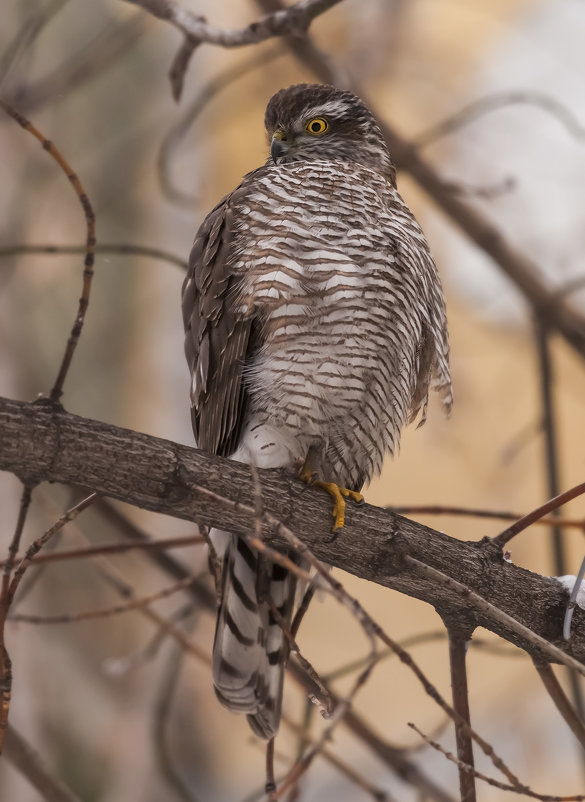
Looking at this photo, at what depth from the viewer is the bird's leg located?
6.93 feet

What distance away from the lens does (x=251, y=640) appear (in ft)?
8.40

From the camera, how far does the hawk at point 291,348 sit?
2467 millimetres

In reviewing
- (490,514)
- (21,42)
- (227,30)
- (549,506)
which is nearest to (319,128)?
(227,30)

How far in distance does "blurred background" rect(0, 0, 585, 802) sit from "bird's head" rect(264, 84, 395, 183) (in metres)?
1.14

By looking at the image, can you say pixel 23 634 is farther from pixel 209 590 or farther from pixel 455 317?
pixel 455 317

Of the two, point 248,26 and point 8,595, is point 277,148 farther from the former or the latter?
point 8,595

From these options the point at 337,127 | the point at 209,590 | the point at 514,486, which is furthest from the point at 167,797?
the point at 337,127

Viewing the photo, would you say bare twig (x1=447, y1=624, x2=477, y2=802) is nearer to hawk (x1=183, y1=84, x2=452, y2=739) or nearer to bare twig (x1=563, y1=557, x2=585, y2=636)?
bare twig (x1=563, y1=557, x2=585, y2=636)

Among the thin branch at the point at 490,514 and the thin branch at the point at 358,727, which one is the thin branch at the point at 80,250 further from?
the thin branch at the point at 490,514

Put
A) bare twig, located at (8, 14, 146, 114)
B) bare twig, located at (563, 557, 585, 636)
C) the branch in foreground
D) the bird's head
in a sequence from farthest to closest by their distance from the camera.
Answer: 1. bare twig, located at (8, 14, 146, 114)
2. the bird's head
3. bare twig, located at (563, 557, 585, 636)
4. the branch in foreground

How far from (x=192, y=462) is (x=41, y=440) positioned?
31 centimetres

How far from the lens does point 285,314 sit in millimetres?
2434

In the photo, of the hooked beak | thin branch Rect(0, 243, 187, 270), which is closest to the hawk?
thin branch Rect(0, 243, 187, 270)

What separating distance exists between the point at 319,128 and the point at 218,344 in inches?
43.7
